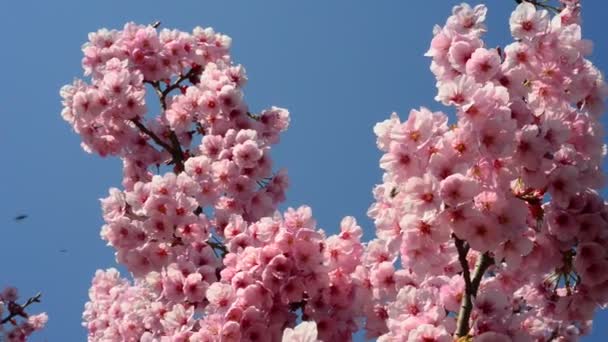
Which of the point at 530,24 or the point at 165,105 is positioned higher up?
the point at 165,105

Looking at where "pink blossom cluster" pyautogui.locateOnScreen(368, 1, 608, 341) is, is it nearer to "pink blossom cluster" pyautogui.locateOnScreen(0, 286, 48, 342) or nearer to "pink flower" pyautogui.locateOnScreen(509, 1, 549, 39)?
"pink flower" pyautogui.locateOnScreen(509, 1, 549, 39)

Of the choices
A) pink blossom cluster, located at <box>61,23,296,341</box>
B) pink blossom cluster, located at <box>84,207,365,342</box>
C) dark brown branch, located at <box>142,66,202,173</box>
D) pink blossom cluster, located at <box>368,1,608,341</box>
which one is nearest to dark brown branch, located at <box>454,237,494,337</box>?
pink blossom cluster, located at <box>368,1,608,341</box>

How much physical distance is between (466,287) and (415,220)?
0.62m

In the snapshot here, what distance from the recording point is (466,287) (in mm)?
4891

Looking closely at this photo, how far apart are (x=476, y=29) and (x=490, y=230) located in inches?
63.9

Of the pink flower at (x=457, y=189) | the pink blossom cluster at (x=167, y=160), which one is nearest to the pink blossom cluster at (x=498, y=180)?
the pink flower at (x=457, y=189)

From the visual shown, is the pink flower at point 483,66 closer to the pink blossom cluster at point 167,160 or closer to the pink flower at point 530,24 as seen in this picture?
the pink flower at point 530,24

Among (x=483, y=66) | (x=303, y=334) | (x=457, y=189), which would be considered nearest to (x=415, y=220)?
(x=457, y=189)

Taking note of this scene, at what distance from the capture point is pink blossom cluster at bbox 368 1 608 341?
456 centimetres

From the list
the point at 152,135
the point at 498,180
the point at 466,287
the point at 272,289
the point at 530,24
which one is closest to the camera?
the point at 498,180

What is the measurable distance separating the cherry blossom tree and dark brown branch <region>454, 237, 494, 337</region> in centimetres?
1

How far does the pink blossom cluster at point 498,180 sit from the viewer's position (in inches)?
179

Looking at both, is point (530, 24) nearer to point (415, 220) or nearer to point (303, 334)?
point (415, 220)

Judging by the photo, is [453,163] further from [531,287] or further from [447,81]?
[531,287]
